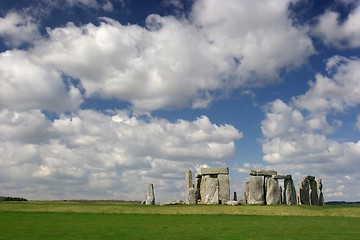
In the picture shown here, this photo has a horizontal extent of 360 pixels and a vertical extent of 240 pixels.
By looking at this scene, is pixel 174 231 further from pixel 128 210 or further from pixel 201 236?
pixel 128 210

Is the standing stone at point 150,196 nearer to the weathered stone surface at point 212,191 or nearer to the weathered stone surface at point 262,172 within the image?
the weathered stone surface at point 212,191

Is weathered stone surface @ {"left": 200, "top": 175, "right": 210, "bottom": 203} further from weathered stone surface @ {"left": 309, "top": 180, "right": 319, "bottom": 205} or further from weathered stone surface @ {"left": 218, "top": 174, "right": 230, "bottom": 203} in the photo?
weathered stone surface @ {"left": 309, "top": 180, "right": 319, "bottom": 205}

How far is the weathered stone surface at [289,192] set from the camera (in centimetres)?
4284

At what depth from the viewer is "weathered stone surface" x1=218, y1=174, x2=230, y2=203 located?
42.3 meters

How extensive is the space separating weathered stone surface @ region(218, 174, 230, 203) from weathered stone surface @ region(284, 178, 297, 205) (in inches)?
219

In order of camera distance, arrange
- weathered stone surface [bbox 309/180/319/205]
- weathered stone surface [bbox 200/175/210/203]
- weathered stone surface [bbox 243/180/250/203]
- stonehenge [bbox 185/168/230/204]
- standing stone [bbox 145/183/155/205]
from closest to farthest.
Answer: stonehenge [bbox 185/168/230/204] → weathered stone surface [bbox 243/180/250/203] → weathered stone surface [bbox 200/175/210/203] → standing stone [bbox 145/183/155/205] → weathered stone surface [bbox 309/180/319/205]

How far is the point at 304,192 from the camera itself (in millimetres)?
44531

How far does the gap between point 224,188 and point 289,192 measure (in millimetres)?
6232

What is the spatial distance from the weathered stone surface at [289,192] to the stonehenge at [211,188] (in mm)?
5551

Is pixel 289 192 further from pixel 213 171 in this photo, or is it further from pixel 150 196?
pixel 150 196

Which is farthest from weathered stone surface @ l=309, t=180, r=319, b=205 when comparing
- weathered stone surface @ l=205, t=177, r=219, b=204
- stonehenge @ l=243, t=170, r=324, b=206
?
weathered stone surface @ l=205, t=177, r=219, b=204

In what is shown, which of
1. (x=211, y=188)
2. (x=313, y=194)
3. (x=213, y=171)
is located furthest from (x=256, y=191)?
(x=313, y=194)

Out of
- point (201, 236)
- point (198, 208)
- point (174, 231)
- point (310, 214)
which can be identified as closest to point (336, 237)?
point (201, 236)

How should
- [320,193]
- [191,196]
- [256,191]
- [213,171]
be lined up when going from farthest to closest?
1. [320,193]
2. [213,171]
3. [191,196]
4. [256,191]
